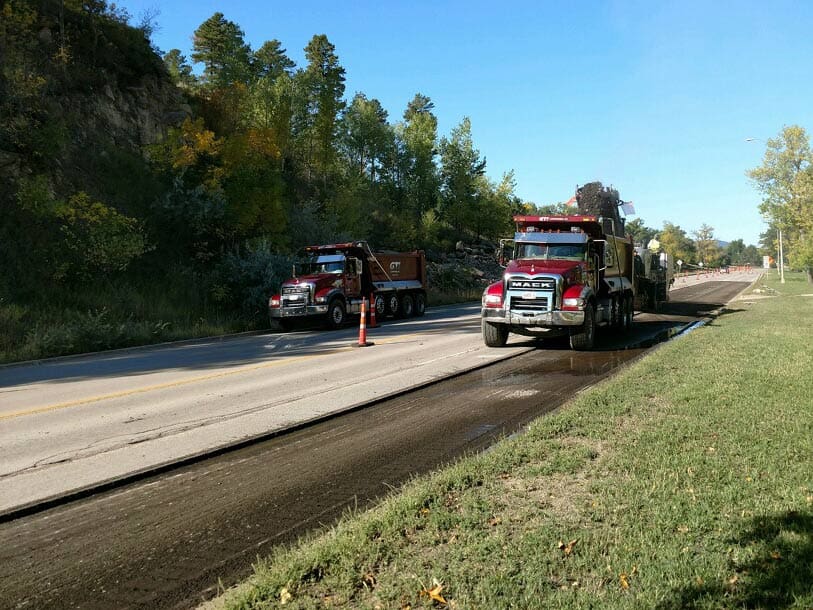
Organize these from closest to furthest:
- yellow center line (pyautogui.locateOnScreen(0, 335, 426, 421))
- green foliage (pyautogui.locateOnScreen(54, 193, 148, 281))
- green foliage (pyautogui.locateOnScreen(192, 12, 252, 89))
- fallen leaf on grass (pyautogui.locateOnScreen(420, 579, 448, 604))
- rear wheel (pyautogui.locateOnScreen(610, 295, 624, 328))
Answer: fallen leaf on grass (pyautogui.locateOnScreen(420, 579, 448, 604)) → yellow center line (pyautogui.locateOnScreen(0, 335, 426, 421)) → rear wheel (pyautogui.locateOnScreen(610, 295, 624, 328)) → green foliage (pyautogui.locateOnScreen(54, 193, 148, 281)) → green foliage (pyautogui.locateOnScreen(192, 12, 252, 89))

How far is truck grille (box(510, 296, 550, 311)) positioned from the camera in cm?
1424

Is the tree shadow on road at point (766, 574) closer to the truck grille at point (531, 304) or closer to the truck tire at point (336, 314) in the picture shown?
the truck grille at point (531, 304)

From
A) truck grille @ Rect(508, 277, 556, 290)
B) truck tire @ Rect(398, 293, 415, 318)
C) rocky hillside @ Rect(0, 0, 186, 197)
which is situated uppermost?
rocky hillside @ Rect(0, 0, 186, 197)

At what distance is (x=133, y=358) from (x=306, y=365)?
4875mm

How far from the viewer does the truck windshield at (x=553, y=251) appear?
15672 mm

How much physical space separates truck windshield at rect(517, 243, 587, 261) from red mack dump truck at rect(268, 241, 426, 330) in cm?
Answer: 747

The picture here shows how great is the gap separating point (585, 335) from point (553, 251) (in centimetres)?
240

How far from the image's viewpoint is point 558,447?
6012 millimetres

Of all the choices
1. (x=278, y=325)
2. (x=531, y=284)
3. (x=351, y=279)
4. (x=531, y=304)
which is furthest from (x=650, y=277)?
(x=278, y=325)

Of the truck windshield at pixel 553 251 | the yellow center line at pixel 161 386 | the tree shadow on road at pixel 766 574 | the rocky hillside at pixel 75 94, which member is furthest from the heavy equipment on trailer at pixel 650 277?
the rocky hillside at pixel 75 94

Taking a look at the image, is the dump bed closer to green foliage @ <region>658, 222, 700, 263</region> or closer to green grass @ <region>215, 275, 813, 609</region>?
green grass @ <region>215, 275, 813, 609</region>

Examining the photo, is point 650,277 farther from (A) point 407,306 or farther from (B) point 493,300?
(B) point 493,300

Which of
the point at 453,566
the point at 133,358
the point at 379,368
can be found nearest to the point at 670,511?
the point at 453,566

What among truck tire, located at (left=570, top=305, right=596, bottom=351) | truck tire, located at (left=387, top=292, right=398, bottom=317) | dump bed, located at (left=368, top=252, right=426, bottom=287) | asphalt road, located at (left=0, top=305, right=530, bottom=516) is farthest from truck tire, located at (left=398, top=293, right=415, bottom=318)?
truck tire, located at (left=570, top=305, right=596, bottom=351)
